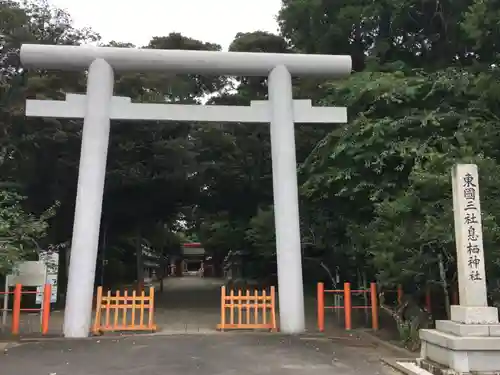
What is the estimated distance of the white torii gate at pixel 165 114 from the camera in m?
11.5

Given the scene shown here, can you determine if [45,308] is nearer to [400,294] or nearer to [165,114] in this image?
[165,114]

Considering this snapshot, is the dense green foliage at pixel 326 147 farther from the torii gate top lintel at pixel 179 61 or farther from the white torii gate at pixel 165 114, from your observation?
the torii gate top lintel at pixel 179 61

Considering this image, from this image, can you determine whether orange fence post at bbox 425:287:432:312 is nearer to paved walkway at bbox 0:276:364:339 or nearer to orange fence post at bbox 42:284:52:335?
paved walkway at bbox 0:276:364:339

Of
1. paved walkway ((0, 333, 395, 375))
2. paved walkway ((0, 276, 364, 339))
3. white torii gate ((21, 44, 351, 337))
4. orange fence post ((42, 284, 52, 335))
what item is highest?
white torii gate ((21, 44, 351, 337))

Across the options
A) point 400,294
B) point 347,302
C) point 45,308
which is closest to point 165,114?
point 45,308

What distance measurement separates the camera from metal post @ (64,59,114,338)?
36.9 feet

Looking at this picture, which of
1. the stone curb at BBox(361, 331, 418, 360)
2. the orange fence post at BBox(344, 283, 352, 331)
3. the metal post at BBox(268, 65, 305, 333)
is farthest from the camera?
the orange fence post at BBox(344, 283, 352, 331)

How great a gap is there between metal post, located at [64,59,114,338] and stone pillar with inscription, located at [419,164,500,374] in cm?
744

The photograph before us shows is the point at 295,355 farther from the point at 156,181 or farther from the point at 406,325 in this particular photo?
the point at 156,181

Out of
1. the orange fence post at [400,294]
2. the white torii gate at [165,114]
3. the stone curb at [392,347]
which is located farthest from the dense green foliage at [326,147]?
the white torii gate at [165,114]

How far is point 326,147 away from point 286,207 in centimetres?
318

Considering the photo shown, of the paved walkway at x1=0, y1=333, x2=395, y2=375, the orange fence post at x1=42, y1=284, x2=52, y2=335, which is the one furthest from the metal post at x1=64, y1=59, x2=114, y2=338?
the paved walkway at x1=0, y1=333, x2=395, y2=375

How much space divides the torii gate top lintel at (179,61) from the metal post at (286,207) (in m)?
→ 0.43

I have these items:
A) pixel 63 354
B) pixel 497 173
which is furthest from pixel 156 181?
pixel 497 173
